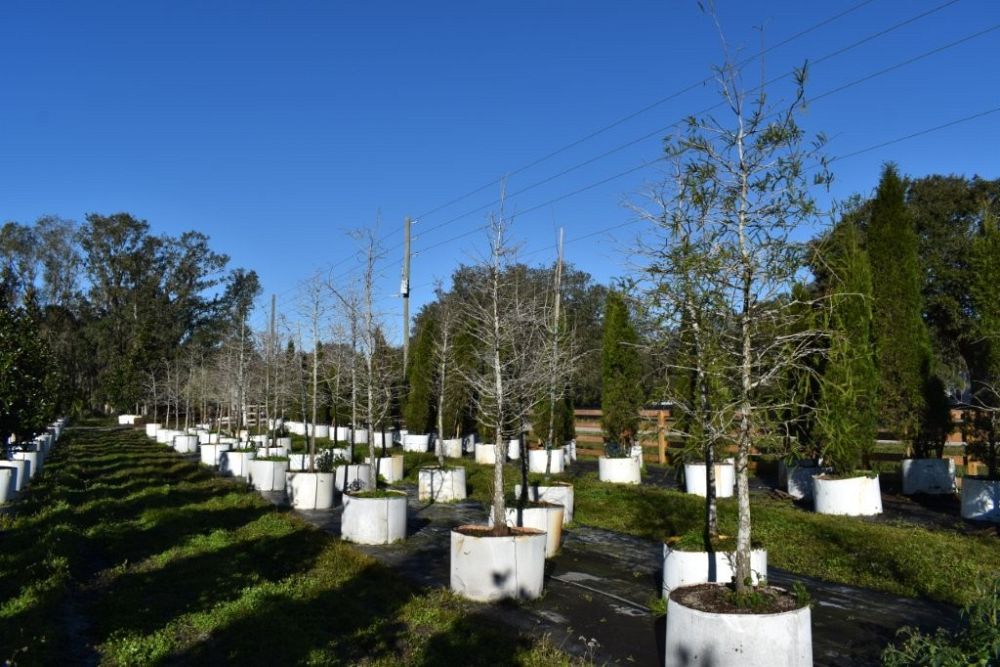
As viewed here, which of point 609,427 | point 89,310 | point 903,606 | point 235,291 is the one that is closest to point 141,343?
point 89,310

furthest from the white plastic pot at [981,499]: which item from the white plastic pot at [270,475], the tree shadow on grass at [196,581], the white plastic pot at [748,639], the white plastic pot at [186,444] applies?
the white plastic pot at [186,444]

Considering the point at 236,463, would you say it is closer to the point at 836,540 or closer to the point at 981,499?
the point at 836,540

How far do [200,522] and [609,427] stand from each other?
33.4 ft

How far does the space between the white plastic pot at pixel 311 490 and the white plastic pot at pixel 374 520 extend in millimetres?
3806

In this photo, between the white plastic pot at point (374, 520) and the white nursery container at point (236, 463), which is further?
the white nursery container at point (236, 463)

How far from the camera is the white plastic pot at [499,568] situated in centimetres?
724

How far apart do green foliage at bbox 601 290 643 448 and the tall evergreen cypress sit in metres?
5.62

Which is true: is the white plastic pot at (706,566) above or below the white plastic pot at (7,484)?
above

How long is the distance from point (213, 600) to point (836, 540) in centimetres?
776

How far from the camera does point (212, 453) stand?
24812mm

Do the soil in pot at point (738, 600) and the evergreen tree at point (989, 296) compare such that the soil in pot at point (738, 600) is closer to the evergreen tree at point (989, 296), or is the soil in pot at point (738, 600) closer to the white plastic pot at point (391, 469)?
the evergreen tree at point (989, 296)

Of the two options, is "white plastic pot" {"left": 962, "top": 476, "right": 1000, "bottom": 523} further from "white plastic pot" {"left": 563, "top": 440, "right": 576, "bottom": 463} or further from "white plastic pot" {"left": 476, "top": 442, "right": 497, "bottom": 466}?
"white plastic pot" {"left": 563, "top": 440, "right": 576, "bottom": 463}

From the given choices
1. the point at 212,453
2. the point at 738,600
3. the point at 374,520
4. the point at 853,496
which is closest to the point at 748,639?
the point at 738,600

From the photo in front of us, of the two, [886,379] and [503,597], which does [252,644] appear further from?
[886,379]
